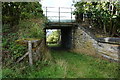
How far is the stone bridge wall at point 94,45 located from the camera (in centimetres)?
556

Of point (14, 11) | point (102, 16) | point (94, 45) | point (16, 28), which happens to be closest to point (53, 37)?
point (102, 16)

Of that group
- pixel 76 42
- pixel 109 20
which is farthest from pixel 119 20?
pixel 76 42

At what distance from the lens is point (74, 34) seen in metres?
10.0

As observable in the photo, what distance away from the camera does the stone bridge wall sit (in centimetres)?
556

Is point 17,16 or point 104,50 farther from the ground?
point 17,16

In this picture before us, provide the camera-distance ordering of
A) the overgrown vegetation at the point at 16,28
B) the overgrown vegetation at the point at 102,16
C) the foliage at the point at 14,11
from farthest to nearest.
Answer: the overgrown vegetation at the point at 102,16, the foliage at the point at 14,11, the overgrown vegetation at the point at 16,28

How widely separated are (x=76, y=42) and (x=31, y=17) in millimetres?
4322

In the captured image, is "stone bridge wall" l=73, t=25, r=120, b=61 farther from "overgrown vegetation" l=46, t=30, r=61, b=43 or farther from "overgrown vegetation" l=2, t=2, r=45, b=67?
"overgrown vegetation" l=46, t=30, r=61, b=43

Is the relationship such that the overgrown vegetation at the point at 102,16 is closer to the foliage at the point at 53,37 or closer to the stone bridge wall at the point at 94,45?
the stone bridge wall at the point at 94,45

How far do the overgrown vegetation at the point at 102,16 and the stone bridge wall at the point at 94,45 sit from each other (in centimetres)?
124

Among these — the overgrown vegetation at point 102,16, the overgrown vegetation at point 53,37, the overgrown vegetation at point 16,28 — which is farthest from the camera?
Answer: the overgrown vegetation at point 53,37

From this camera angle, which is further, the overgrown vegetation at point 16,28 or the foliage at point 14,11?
the foliage at point 14,11

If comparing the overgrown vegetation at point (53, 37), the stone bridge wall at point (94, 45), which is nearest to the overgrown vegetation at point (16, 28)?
the stone bridge wall at point (94, 45)

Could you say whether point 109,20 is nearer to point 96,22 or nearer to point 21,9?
point 96,22
